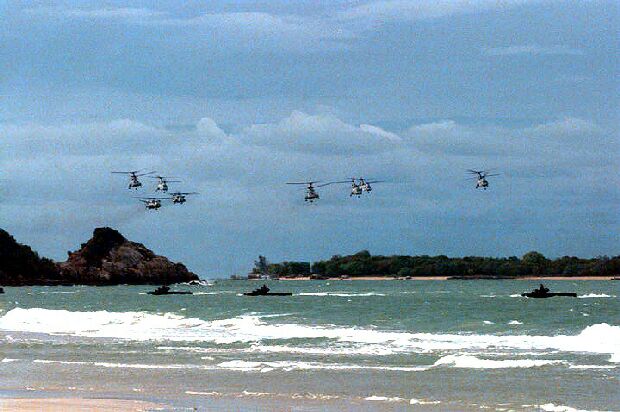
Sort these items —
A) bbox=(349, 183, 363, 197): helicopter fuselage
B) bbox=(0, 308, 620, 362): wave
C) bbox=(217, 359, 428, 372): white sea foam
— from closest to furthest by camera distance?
bbox=(217, 359, 428, 372): white sea foam < bbox=(0, 308, 620, 362): wave < bbox=(349, 183, 363, 197): helicopter fuselage

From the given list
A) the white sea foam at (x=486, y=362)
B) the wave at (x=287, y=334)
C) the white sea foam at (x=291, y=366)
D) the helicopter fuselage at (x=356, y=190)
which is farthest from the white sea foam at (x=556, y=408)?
the helicopter fuselage at (x=356, y=190)

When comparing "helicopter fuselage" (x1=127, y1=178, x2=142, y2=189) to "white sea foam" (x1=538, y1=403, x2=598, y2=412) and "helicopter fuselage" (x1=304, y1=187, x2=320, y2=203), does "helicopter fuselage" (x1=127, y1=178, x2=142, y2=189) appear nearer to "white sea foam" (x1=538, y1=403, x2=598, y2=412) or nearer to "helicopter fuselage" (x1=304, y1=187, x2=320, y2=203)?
"helicopter fuselage" (x1=304, y1=187, x2=320, y2=203)

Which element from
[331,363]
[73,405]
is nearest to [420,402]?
[73,405]

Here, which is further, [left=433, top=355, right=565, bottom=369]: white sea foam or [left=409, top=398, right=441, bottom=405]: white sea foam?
[left=433, top=355, right=565, bottom=369]: white sea foam

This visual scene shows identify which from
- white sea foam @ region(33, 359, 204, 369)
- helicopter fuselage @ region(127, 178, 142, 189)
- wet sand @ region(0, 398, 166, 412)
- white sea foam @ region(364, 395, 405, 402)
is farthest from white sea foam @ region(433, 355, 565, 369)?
helicopter fuselage @ region(127, 178, 142, 189)

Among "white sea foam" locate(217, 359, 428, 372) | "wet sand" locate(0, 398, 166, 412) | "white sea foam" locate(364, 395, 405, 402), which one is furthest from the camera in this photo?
"white sea foam" locate(217, 359, 428, 372)

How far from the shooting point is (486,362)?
118 feet

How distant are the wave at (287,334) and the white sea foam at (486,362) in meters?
2.59

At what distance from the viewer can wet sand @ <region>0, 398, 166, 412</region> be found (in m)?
25.1

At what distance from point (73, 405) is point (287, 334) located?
1088 inches

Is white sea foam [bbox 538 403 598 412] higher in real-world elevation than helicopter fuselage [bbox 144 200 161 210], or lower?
lower

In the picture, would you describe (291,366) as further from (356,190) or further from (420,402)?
(356,190)

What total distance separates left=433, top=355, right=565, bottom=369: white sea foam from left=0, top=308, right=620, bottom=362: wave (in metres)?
2.59

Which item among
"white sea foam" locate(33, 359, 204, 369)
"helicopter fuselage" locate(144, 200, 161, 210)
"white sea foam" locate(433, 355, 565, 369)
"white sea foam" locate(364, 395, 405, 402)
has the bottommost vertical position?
"white sea foam" locate(364, 395, 405, 402)
